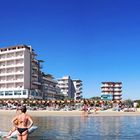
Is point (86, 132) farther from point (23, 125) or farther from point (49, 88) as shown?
point (49, 88)

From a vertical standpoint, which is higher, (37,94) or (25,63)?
(25,63)

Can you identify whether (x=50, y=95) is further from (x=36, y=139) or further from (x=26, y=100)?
(x=36, y=139)

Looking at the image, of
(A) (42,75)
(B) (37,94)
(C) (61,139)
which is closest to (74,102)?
(B) (37,94)

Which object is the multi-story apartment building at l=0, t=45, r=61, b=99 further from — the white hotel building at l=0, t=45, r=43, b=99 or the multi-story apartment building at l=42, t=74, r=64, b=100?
the multi-story apartment building at l=42, t=74, r=64, b=100

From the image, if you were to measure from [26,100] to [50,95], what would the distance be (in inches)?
1201

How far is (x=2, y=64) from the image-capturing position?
128 m

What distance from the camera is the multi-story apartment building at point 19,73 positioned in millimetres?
121625

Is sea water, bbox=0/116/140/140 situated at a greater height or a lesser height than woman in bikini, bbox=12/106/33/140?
lesser

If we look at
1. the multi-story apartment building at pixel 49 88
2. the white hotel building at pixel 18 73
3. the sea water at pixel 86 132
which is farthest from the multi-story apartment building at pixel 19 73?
the sea water at pixel 86 132

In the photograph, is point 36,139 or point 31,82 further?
point 31,82

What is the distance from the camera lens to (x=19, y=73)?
12281 cm

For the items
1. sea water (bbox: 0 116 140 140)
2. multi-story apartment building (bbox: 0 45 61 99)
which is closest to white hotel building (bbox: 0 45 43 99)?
multi-story apartment building (bbox: 0 45 61 99)

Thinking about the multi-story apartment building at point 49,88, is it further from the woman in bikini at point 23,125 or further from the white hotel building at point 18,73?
the woman in bikini at point 23,125

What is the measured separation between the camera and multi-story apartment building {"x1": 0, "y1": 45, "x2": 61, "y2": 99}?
4788 inches
